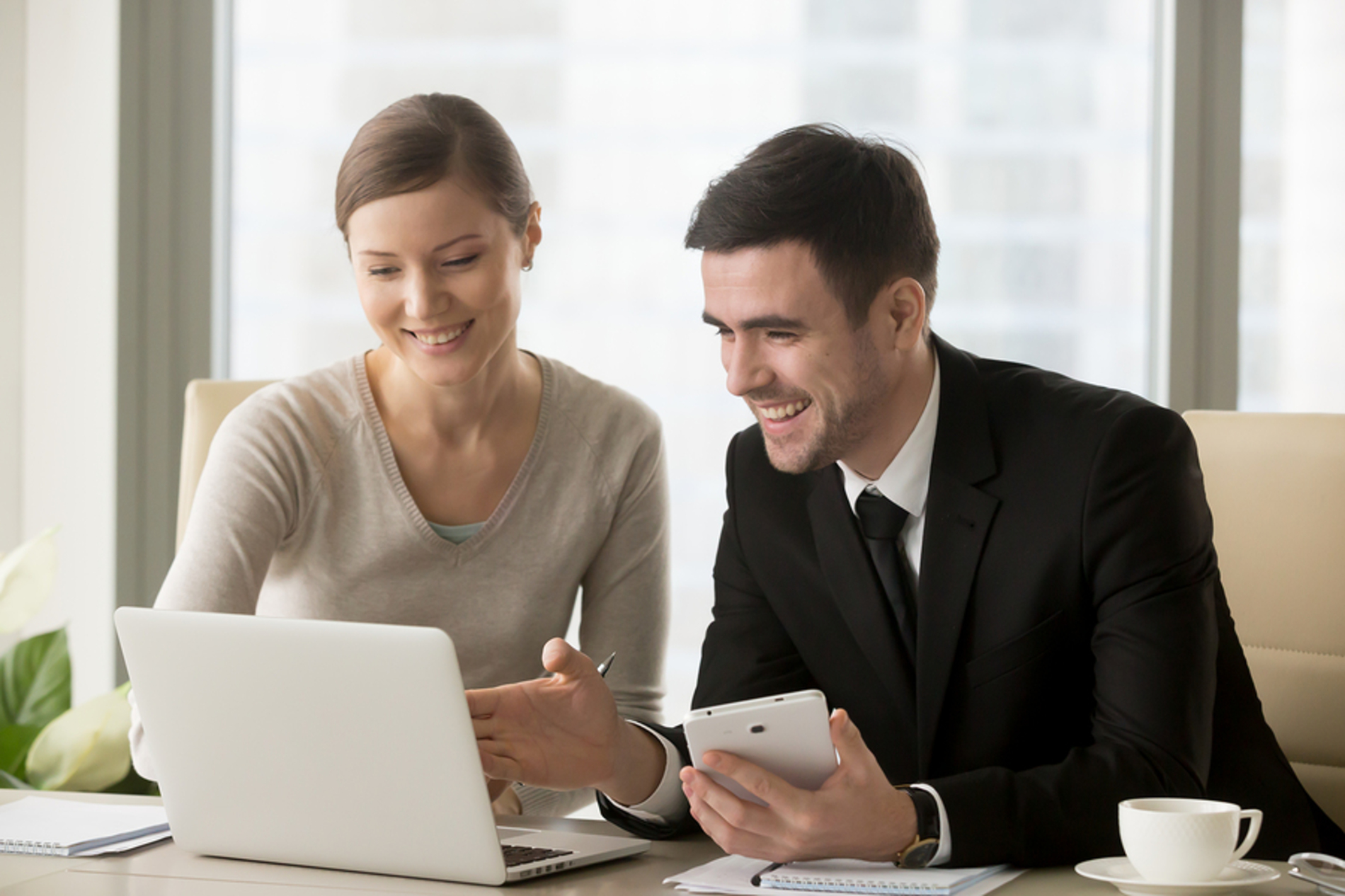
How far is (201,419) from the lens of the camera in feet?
6.16

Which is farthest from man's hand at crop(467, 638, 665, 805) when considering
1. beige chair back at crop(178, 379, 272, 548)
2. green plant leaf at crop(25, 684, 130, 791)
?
green plant leaf at crop(25, 684, 130, 791)

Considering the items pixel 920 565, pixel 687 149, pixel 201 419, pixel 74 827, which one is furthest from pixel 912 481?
pixel 687 149

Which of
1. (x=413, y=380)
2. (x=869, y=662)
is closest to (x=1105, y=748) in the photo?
(x=869, y=662)

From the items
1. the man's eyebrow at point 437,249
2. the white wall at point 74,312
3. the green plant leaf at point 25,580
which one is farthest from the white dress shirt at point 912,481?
the white wall at point 74,312

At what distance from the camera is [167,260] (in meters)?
2.72

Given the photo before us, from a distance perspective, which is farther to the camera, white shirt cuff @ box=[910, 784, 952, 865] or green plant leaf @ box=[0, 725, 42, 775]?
green plant leaf @ box=[0, 725, 42, 775]

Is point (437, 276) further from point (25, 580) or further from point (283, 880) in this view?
point (25, 580)

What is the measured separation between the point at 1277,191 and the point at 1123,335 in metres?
0.41

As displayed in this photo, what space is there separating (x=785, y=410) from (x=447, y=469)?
22.1 inches

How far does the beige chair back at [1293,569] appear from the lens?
1.57 meters

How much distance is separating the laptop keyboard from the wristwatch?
0.29 meters

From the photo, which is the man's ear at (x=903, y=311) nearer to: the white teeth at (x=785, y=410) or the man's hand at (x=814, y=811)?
the white teeth at (x=785, y=410)

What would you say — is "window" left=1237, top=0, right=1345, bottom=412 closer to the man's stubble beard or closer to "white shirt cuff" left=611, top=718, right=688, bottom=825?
the man's stubble beard

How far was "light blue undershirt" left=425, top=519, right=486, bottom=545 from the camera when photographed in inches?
70.1
